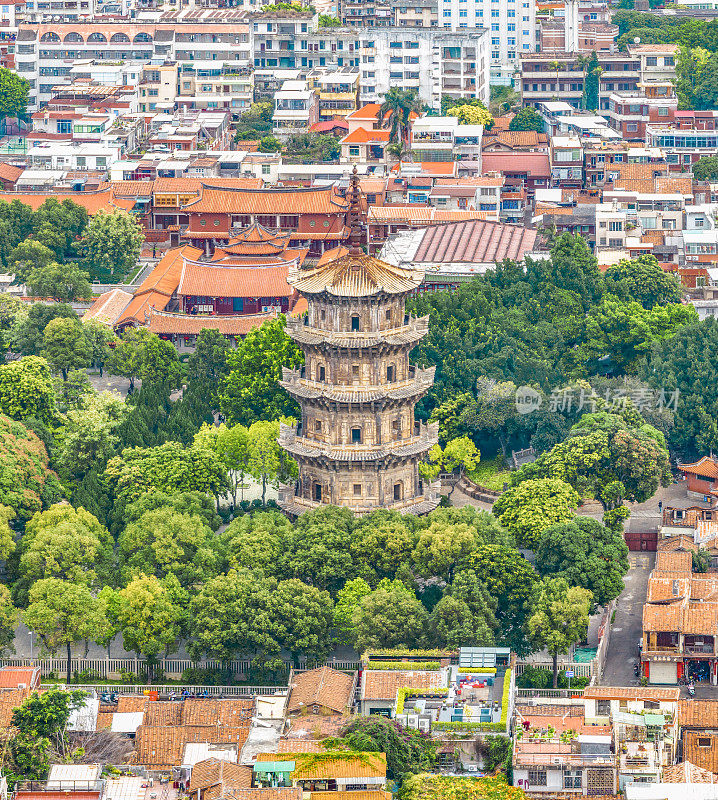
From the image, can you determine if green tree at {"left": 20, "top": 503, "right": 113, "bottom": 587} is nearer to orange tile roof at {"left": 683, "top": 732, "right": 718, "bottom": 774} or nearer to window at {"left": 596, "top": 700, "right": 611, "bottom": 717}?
window at {"left": 596, "top": 700, "right": 611, "bottom": 717}

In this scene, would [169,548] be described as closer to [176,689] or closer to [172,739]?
[176,689]

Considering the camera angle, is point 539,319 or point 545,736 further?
point 539,319

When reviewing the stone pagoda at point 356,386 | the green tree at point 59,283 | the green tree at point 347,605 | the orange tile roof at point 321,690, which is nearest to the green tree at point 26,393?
the stone pagoda at point 356,386

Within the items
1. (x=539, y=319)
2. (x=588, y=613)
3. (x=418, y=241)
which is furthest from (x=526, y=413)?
(x=418, y=241)

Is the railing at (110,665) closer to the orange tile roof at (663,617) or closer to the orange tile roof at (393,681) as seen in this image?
the orange tile roof at (393,681)

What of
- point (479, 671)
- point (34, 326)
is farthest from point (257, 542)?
point (34, 326)

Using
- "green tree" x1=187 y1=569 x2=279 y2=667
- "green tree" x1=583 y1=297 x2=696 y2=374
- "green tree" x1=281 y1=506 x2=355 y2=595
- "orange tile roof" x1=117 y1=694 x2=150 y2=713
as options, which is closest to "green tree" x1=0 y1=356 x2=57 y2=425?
"green tree" x1=281 y1=506 x2=355 y2=595

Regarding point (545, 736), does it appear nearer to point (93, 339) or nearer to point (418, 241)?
point (93, 339)
